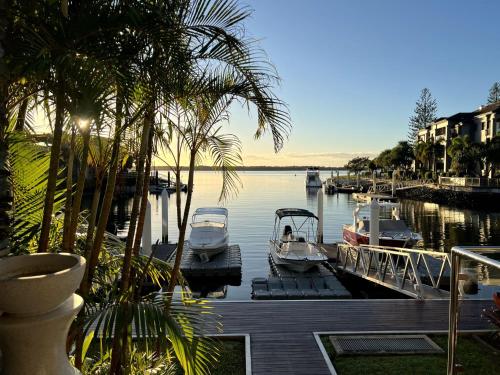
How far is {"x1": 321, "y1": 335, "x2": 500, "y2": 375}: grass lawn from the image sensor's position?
5414 mm

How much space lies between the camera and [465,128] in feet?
184

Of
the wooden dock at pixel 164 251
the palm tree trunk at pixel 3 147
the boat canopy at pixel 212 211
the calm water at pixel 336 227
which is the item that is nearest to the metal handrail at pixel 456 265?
the palm tree trunk at pixel 3 147

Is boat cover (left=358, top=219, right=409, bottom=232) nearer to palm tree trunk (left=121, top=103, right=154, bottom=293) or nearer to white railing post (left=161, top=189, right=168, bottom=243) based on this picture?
white railing post (left=161, top=189, right=168, bottom=243)

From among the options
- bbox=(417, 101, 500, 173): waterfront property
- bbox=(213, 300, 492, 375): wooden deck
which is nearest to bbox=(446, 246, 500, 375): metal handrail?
bbox=(213, 300, 492, 375): wooden deck

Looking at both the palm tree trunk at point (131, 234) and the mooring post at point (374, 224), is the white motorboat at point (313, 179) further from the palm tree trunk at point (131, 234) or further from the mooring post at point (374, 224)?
the palm tree trunk at point (131, 234)

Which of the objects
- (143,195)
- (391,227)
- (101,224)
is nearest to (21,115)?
(101,224)

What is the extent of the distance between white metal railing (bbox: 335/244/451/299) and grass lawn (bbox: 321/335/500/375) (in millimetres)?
2656

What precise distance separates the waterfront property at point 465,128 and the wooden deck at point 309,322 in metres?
47.2

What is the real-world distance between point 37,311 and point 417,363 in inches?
215

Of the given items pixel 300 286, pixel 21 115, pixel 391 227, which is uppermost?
pixel 21 115

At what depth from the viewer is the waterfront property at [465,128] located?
49.4 metres

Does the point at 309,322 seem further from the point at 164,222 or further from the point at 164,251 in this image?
the point at 164,222

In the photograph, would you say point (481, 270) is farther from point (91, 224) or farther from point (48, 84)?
point (48, 84)

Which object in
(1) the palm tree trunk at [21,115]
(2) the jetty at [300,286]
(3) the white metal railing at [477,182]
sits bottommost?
(2) the jetty at [300,286]
